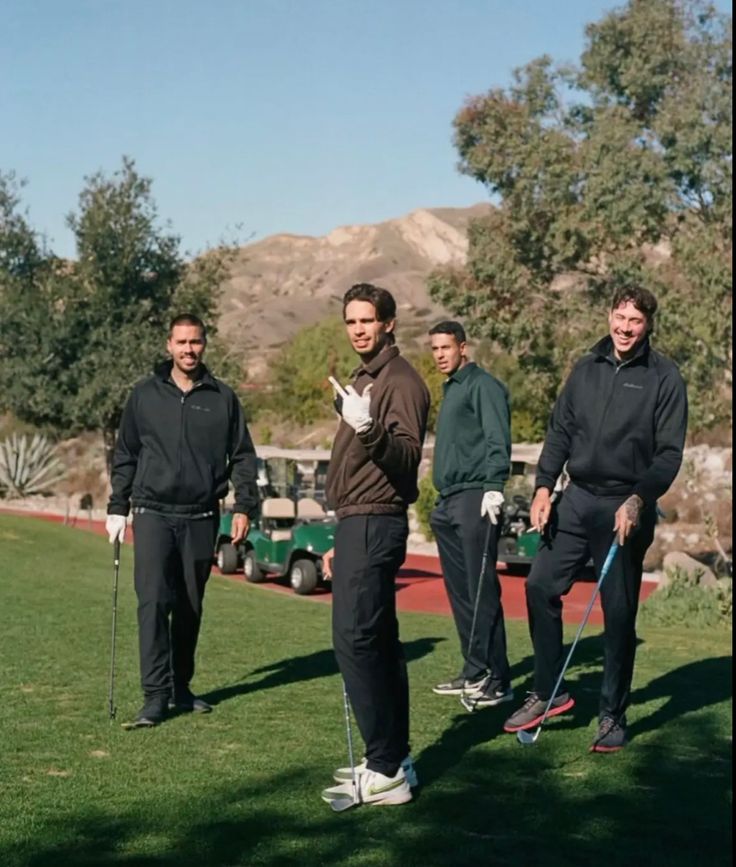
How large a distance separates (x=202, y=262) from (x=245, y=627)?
25.9 metres

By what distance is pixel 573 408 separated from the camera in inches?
244

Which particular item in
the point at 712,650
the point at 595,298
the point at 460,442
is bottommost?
the point at 712,650

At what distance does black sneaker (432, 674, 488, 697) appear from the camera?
721 cm

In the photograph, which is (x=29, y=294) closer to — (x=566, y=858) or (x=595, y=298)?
(x=595, y=298)

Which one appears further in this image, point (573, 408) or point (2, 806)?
point (573, 408)

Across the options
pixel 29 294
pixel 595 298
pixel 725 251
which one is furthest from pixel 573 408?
pixel 29 294

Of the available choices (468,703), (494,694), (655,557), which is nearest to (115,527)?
(468,703)

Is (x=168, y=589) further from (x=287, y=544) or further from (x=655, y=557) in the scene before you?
(x=655, y=557)

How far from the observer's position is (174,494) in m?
6.75

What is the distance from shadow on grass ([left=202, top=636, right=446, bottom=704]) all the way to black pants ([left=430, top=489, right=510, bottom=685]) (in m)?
1.08

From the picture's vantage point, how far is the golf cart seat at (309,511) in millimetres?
18422

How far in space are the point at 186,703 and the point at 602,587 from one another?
2193 millimetres

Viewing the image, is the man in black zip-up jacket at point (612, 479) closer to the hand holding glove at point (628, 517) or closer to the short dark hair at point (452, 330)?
the hand holding glove at point (628, 517)

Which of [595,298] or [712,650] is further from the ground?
[595,298]
